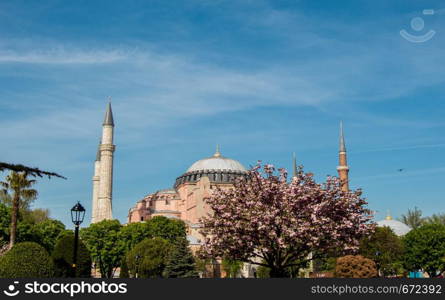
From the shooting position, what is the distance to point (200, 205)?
108 m

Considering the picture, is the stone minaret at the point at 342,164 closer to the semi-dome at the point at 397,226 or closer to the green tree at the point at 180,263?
the semi-dome at the point at 397,226

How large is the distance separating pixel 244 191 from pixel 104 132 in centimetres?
7034

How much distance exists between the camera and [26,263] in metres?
23.3

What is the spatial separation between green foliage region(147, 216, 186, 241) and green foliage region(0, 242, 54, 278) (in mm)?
56201

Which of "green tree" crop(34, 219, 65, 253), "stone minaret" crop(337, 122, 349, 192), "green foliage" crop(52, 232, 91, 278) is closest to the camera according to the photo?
"green foliage" crop(52, 232, 91, 278)

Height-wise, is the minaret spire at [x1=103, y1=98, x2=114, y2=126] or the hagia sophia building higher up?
the minaret spire at [x1=103, y1=98, x2=114, y2=126]

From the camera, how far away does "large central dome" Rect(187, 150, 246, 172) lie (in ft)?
407

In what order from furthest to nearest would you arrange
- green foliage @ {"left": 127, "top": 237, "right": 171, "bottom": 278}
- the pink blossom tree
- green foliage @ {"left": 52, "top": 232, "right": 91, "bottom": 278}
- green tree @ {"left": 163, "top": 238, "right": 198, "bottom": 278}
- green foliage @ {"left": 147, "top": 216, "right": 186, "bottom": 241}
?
1. green foliage @ {"left": 147, "top": 216, "right": 186, "bottom": 241}
2. green foliage @ {"left": 127, "top": 237, "right": 171, "bottom": 278}
3. green tree @ {"left": 163, "top": 238, "right": 198, "bottom": 278}
4. green foliage @ {"left": 52, "top": 232, "right": 91, "bottom": 278}
5. the pink blossom tree

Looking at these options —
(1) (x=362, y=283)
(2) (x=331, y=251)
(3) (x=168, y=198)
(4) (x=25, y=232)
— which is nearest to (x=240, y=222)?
(2) (x=331, y=251)

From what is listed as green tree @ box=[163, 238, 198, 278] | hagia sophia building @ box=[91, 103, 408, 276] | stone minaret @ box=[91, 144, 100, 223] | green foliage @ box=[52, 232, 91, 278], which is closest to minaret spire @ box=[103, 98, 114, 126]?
hagia sophia building @ box=[91, 103, 408, 276]

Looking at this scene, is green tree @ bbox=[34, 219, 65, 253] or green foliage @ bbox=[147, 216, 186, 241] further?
green foliage @ bbox=[147, 216, 186, 241]

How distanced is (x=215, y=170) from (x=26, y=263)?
9975 centimetres

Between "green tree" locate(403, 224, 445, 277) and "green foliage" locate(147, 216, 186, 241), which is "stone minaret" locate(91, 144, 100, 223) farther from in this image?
"green tree" locate(403, 224, 445, 277)

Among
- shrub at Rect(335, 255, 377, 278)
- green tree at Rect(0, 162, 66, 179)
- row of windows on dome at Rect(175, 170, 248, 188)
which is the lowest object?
shrub at Rect(335, 255, 377, 278)
